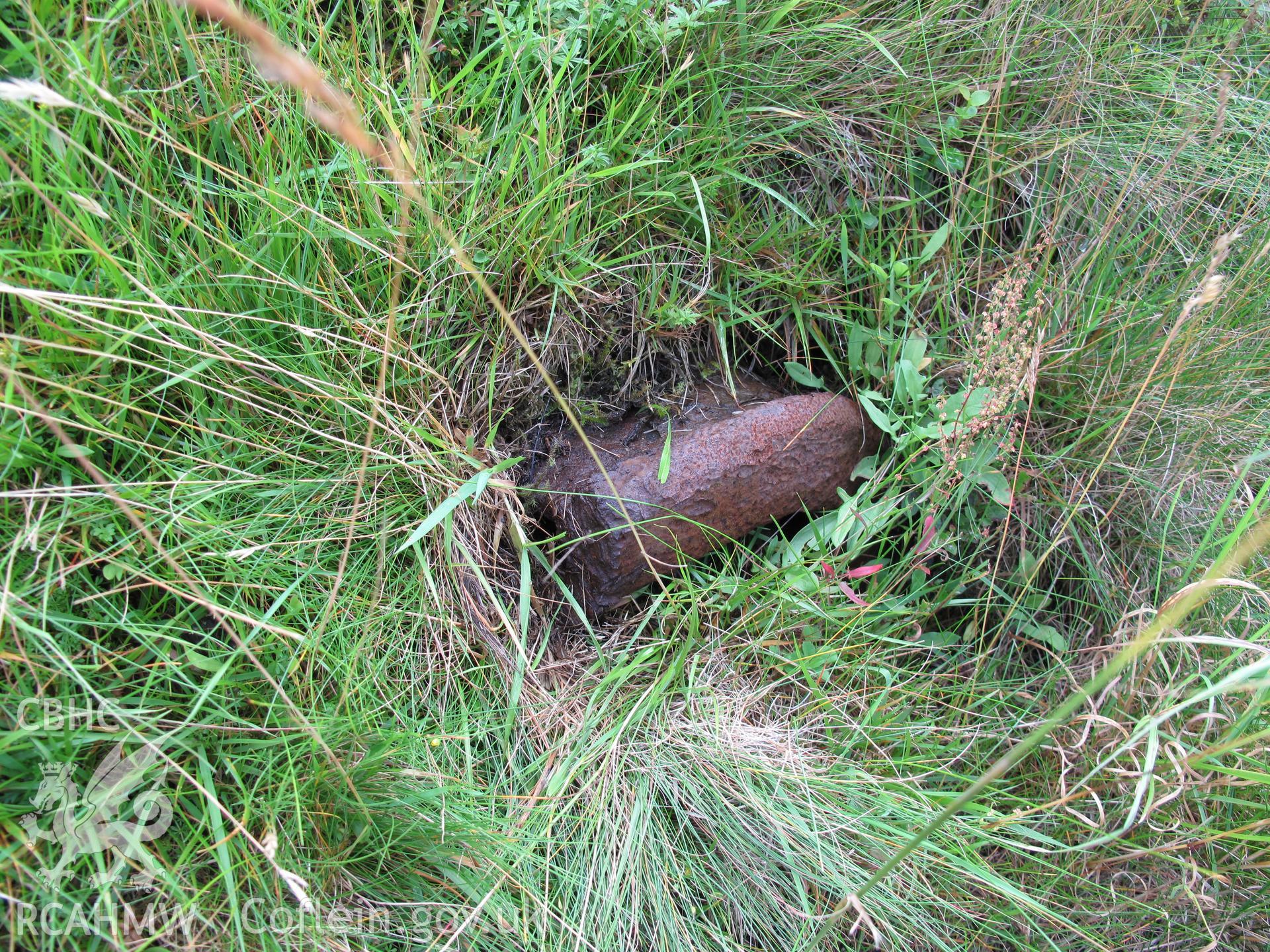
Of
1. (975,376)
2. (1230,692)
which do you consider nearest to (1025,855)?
(1230,692)

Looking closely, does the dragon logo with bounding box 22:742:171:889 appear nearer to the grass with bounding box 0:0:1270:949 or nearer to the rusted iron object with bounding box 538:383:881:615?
the grass with bounding box 0:0:1270:949

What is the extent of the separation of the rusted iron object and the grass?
85 mm

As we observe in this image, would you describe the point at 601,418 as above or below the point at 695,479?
above

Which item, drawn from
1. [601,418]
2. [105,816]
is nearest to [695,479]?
[601,418]

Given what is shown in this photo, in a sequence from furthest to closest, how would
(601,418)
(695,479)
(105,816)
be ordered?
(601,418) < (695,479) < (105,816)

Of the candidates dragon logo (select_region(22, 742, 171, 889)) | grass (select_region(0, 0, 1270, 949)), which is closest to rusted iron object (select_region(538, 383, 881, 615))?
grass (select_region(0, 0, 1270, 949))

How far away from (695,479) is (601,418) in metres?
0.28

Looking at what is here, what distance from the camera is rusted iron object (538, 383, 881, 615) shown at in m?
1.74

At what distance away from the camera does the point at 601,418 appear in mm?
1887

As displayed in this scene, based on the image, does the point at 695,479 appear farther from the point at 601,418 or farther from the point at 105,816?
the point at 105,816

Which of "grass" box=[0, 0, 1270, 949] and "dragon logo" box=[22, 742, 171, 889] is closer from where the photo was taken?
"dragon logo" box=[22, 742, 171, 889]

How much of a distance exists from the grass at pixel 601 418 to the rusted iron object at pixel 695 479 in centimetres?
9

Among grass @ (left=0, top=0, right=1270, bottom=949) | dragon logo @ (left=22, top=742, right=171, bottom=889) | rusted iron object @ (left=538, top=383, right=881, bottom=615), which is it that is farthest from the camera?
rusted iron object @ (left=538, top=383, right=881, bottom=615)

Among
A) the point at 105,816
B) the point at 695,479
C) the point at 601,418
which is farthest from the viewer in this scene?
the point at 601,418
